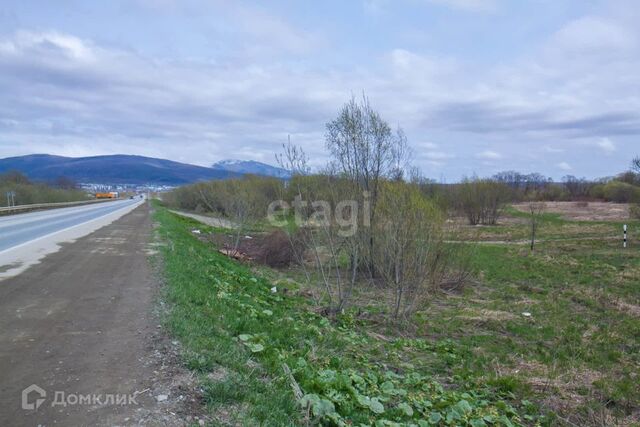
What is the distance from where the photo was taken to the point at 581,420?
5.25 m

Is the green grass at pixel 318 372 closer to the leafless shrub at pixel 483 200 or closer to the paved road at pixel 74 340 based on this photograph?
the paved road at pixel 74 340

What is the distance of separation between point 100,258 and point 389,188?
7744mm

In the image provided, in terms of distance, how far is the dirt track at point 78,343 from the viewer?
3323 mm

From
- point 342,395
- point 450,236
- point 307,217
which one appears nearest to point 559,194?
point 450,236

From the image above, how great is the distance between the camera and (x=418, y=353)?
300 inches

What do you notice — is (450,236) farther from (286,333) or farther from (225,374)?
(225,374)

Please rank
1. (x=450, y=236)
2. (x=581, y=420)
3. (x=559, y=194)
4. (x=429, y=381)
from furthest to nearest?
(x=559, y=194), (x=450, y=236), (x=429, y=381), (x=581, y=420)
